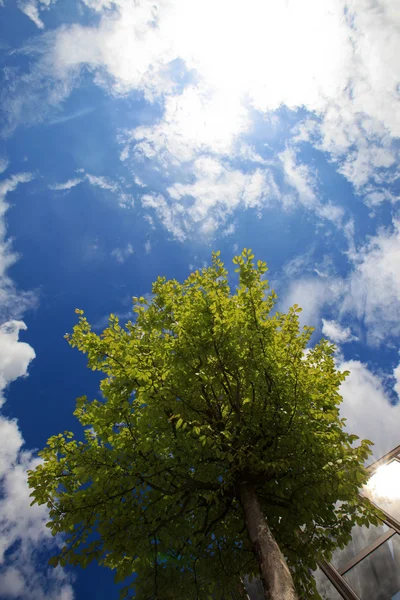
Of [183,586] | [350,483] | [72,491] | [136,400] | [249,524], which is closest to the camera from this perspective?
[350,483]

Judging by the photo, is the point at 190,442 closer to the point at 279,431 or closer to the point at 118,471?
the point at 118,471

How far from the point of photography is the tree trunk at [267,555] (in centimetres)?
392

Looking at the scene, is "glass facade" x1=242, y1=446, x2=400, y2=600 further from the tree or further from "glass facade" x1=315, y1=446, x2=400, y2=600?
the tree

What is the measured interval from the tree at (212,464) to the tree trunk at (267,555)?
0.12ft

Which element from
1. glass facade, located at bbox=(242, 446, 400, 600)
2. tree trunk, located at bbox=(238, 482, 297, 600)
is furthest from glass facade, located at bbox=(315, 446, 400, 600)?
tree trunk, located at bbox=(238, 482, 297, 600)

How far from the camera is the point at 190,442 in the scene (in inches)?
213

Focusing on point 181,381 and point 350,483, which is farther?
point 181,381

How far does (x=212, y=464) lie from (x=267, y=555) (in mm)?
1658

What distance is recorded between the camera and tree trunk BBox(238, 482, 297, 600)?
3916 millimetres

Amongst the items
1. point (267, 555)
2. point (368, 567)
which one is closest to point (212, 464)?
point (267, 555)

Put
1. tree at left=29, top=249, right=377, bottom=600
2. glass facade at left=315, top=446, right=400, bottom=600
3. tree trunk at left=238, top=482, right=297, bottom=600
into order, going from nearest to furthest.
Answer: tree trunk at left=238, top=482, right=297, bottom=600 → tree at left=29, top=249, right=377, bottom=600 → glass facade at left=315, top=446, right=400, bottom=600

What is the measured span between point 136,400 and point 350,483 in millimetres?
4519

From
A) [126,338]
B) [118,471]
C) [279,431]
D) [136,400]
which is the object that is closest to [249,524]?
[279,431]

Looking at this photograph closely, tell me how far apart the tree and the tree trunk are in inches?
1.5
